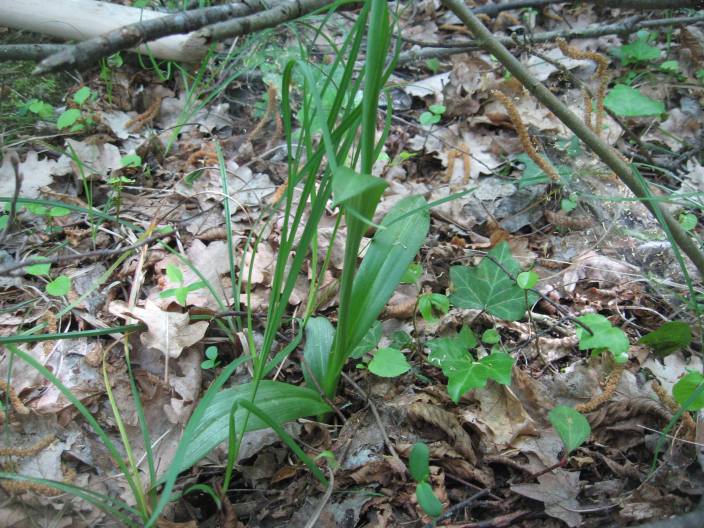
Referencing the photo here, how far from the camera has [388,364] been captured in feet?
3.91

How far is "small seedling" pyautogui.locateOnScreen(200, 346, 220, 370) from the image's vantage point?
1.32m

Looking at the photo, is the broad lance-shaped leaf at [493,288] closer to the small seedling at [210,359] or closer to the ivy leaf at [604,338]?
the ivy leaf at [604,338]

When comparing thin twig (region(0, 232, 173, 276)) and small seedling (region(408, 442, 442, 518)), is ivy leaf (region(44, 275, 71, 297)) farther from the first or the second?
small seedling (region(408, 442, 442, 518))

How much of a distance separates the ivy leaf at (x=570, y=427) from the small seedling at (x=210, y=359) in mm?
823

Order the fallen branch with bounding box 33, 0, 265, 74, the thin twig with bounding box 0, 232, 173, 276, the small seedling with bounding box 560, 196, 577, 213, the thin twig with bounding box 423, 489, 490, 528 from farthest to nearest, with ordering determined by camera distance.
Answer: the small seedling with bounding box 560, 196, 577, 213
the thin twig with bounding box 423, 489, 490, 528
the thin twig with bounding box 0, 232, 173, 276
the fallen branch with bounding box 33, 0, 265, 74

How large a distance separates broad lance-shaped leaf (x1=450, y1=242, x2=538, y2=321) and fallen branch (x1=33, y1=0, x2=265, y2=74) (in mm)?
840

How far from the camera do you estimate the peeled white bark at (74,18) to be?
2.12 meters

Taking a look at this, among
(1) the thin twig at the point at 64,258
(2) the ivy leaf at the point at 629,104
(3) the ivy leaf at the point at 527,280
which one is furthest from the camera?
(2) the ivy leaf at the point at 629,104

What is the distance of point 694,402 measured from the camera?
1023 millimetres

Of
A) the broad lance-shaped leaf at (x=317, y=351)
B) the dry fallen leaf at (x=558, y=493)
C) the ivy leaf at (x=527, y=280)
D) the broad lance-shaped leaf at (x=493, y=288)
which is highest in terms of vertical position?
the ivy leaf at (x=527, y=280)

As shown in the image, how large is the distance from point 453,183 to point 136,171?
4.10 feet

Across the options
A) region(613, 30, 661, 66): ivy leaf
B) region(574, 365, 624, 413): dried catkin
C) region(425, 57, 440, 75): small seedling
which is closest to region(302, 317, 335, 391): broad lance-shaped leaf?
region(574, 365, 624, 413): dried catkin

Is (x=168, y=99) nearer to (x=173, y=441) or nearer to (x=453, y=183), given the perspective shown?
(x=453, y=183)

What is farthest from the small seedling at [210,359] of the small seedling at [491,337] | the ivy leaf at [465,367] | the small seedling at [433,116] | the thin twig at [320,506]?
the small seedling at [433,116]
